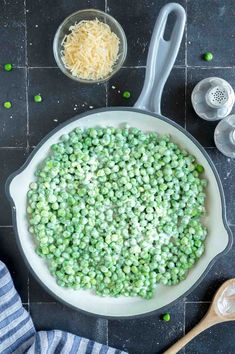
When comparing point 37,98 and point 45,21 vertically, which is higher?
point 45,21

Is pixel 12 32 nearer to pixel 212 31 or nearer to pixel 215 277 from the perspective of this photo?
pixel 212 31

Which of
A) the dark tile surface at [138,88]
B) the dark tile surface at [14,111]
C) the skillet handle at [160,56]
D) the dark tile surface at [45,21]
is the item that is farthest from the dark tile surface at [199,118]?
the dark tile surface at [14,111]

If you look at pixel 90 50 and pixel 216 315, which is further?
pixel 216 315

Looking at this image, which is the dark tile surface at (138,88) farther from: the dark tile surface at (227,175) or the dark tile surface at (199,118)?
the dark tile surface at (227,175)

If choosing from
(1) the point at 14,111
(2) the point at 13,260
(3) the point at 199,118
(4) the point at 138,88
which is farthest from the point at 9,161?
(3) the point at 199,118

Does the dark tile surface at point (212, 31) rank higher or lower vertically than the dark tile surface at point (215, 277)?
higher
